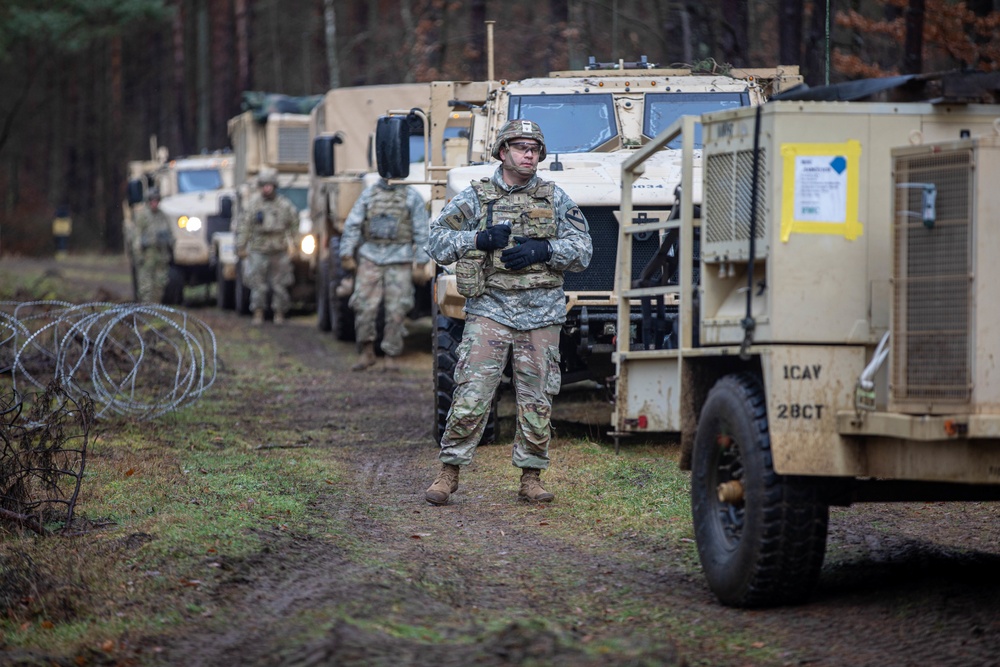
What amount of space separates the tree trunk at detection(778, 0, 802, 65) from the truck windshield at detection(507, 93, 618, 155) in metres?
8.37

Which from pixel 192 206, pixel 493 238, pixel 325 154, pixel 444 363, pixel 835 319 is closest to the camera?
pixel 835 319

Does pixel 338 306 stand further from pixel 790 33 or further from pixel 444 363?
pixel 444 363

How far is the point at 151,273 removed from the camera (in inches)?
855

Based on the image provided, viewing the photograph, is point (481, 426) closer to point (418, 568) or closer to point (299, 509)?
point (299, 509)

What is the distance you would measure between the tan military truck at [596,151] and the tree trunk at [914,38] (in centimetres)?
652

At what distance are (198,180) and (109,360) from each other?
443 inches

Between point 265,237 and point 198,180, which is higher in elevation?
point 198,180

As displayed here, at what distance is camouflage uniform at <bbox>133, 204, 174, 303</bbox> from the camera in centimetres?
2144

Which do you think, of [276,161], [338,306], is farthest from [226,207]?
[338,306]

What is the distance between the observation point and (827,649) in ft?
15.3

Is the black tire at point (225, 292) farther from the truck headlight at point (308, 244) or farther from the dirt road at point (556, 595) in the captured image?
the dirt road at point (556, 595)

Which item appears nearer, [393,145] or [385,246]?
[393,145]

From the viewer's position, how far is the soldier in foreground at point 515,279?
7371 millimetres

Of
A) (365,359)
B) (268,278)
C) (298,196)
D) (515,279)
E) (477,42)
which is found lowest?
(365,359)
